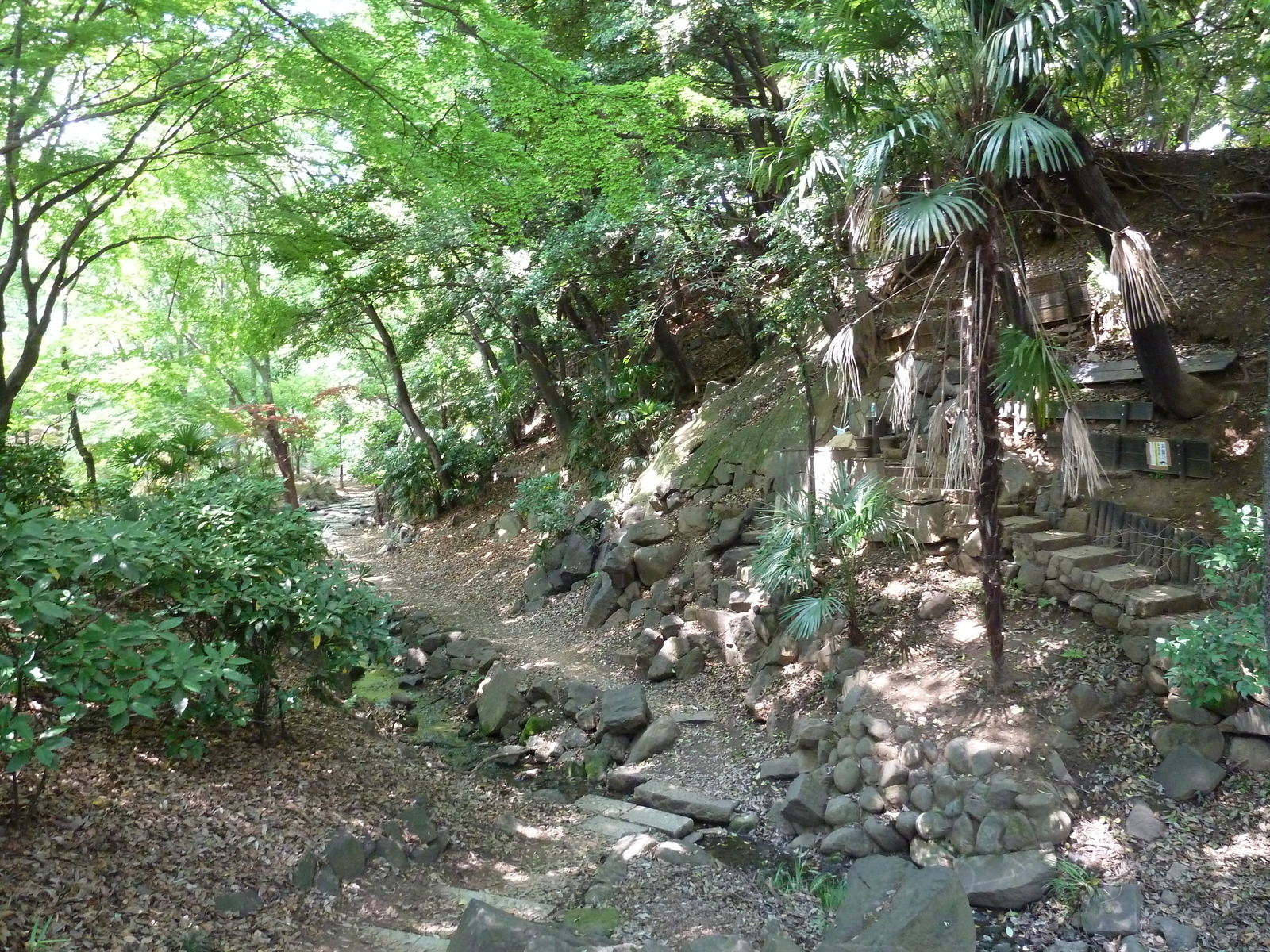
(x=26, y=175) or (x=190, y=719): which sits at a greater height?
(x=26, y=175)

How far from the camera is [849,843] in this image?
5430 mm

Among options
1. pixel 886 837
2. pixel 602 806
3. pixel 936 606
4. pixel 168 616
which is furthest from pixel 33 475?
pixel 936 606

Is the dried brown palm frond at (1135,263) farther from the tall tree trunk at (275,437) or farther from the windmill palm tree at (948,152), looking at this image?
the tall tree trunk at (275,437)

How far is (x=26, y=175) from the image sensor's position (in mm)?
6082

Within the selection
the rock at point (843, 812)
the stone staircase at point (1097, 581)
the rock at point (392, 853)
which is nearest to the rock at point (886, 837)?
the rock at point (843, 812)

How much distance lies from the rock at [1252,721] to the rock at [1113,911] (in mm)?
1228

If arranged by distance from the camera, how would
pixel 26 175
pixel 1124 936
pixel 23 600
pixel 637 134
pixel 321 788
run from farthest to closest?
pixel 637 134 < pixel 26 175 < pixel 321 788 < pixel 1124 936 < pixel 23 600

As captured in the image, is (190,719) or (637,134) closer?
(190,719)

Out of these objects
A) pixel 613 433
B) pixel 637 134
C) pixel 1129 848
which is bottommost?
pixel 1129 848

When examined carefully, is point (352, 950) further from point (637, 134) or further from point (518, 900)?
point (637, 134)

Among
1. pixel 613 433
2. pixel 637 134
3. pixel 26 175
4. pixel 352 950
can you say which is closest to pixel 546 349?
pixel 613 433

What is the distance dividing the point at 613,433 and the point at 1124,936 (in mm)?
10273

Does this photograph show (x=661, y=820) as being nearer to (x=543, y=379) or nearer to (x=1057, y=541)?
(x=1057, y=541)

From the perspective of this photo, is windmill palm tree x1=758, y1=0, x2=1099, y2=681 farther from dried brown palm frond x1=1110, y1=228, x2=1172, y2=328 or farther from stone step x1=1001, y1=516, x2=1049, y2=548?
stone step x1=1001, y1=516, x2=1049, y2=548
